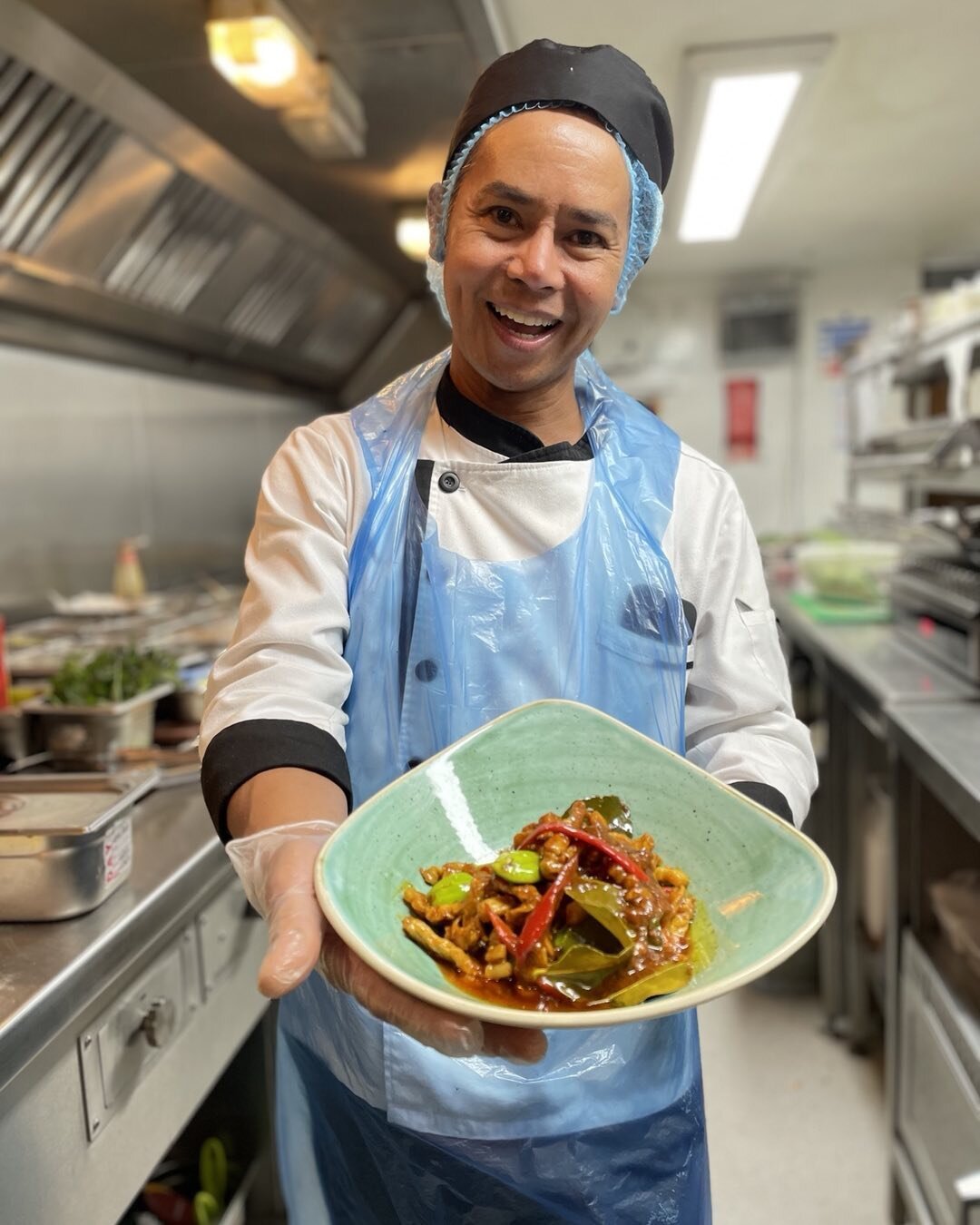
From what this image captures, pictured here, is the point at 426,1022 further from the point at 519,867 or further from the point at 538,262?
the point at 538,262

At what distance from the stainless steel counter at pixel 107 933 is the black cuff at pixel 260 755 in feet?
1.06

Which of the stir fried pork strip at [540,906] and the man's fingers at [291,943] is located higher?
the man's fingers at [291,943]

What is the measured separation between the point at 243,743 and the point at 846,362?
451 centimetres

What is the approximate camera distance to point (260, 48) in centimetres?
242

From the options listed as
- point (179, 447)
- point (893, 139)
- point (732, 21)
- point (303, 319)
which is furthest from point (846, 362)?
point (179, 447)

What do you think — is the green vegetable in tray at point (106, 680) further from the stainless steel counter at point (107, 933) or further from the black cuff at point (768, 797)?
the black cuff at point (768, 797)

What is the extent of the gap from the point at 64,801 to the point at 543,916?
86 centimetres

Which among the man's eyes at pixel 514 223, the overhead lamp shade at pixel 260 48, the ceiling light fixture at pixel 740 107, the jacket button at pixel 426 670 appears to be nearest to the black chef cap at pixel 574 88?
the man's eyes at pixel 514 223

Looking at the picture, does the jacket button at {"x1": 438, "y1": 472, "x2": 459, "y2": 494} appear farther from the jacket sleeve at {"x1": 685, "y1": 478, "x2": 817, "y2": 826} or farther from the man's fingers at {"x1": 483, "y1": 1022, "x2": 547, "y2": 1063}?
the man's fingers at {"x1": 483, "y1": 1022, "x2": 547, "y2": 1063}

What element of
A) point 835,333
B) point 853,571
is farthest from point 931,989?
point 835,333

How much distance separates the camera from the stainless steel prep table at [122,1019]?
1.19 m

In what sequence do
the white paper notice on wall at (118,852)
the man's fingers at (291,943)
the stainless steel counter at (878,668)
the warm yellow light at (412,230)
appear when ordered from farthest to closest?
the warm yellow light at (412,230)
the stainless steel counter at (878,668)
the white paper notice on wall at (118,852)
the man's fingers at (291,943)

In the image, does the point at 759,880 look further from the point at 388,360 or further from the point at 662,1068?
the point at 388,360

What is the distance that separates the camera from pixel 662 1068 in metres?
1.21
